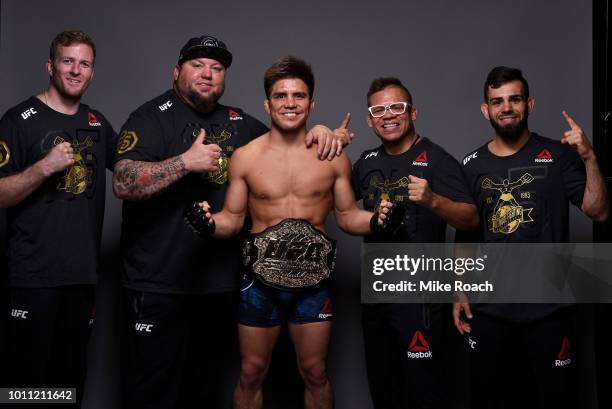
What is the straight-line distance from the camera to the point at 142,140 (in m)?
3.15

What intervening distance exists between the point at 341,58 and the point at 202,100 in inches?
48.3

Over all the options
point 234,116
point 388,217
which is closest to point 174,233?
point 234,116

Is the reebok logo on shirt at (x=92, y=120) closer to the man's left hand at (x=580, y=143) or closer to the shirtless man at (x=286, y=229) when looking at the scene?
the shirtless man at (x=286, y=229)

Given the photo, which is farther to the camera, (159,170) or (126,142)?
(126,142)

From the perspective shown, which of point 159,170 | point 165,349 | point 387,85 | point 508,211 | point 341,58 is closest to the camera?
point 159,170

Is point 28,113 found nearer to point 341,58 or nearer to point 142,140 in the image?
point 142,140

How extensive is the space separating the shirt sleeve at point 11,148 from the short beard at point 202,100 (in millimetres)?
814

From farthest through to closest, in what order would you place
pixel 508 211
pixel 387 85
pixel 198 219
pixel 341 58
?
1. pixel 341 58
2. pixel 387 85
3. pixel 508 211
4. pixel 198 219

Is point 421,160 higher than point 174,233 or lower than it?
higher

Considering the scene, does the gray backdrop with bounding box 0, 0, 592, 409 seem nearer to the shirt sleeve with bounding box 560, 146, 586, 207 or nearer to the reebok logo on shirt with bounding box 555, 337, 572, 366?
the shirt sleeve with bounding box 560, 146, 586, 207

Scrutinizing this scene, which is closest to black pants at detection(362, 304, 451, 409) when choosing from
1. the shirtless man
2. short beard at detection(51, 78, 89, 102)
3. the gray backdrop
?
the shirtless man

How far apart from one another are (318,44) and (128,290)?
192 cm

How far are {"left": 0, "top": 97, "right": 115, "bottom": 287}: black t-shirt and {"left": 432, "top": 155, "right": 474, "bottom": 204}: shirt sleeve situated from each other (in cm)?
169

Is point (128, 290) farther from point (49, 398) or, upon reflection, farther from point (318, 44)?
point (318, 44)
